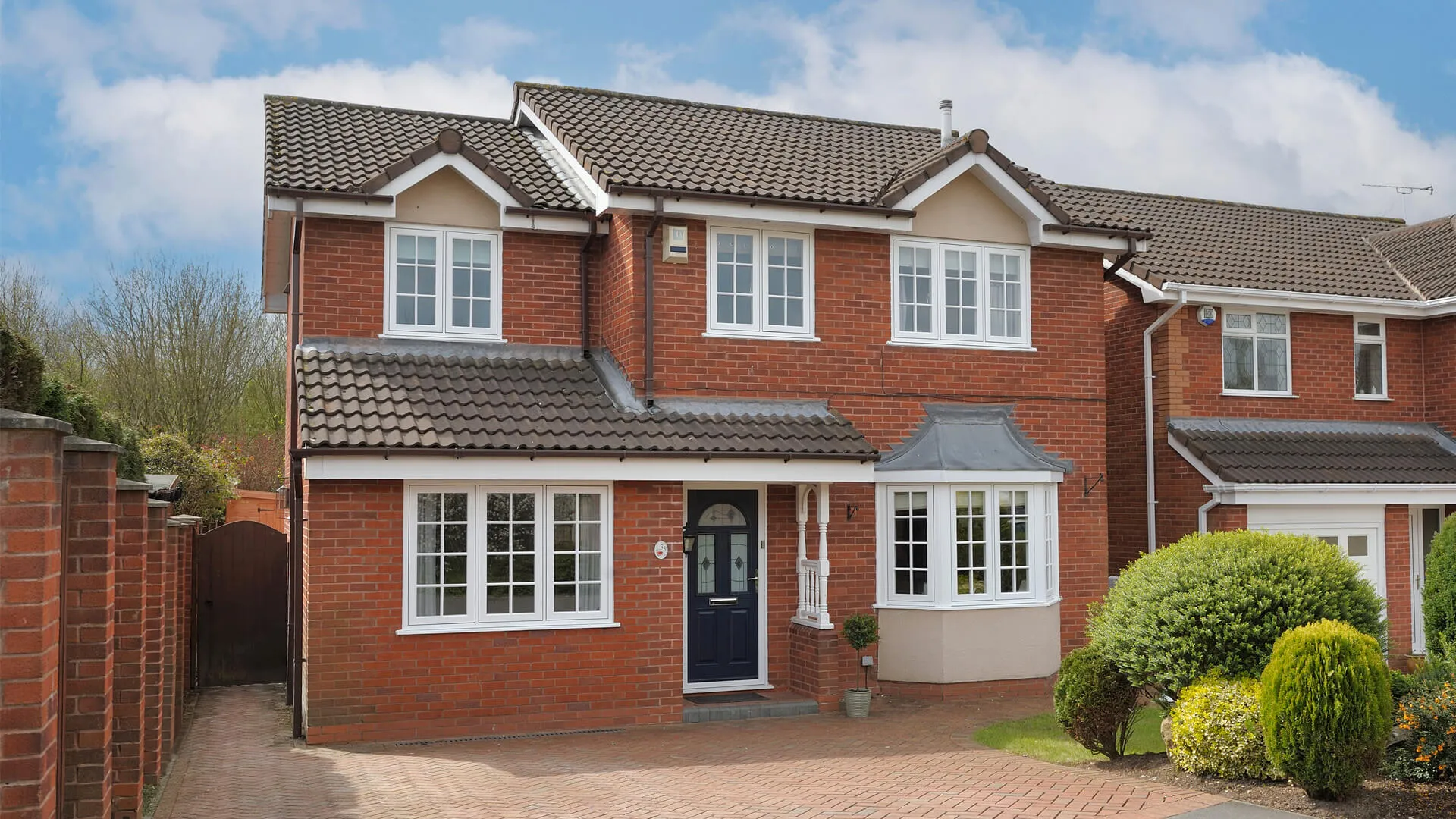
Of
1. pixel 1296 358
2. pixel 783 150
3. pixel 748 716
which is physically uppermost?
pixel 783 150

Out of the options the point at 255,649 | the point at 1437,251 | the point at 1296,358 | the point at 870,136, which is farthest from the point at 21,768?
the point at 1437,251

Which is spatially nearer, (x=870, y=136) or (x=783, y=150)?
(x=783, y=150)

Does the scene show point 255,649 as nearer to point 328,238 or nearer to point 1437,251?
point 328,238

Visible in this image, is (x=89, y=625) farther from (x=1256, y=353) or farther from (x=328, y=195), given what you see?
(x=1256, y=353)

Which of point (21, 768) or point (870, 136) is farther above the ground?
point (870, 136)

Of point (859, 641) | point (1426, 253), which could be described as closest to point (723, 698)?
point (859, 641)

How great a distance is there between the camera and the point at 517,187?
14039 mm

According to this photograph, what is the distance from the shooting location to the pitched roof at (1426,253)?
758 inches

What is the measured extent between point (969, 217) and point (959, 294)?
999 millimetres

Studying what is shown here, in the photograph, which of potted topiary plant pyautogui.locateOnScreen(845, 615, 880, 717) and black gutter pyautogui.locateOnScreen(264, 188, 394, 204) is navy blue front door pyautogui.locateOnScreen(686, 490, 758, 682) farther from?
black gutter pyautogui.locateOnScreen(264, 188, 394, 204)

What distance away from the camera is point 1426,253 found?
2048 cm

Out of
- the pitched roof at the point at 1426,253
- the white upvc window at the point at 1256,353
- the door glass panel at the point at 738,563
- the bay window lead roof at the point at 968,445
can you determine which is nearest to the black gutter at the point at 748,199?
the bay window lead roof at the point at 968,445

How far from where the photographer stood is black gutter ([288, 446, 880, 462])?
11.5m

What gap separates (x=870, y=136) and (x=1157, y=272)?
185 inches
